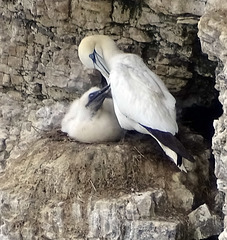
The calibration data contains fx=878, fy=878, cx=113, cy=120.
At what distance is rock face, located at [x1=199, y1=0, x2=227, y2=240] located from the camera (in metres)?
3.01

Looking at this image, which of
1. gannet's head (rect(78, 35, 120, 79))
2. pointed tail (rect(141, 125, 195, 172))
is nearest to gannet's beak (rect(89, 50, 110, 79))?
gannet's head (rect(78, 35, 120, 79))

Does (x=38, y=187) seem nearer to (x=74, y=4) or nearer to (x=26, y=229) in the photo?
(x=26, y=229)

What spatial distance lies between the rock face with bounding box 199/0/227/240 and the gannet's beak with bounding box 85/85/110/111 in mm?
744

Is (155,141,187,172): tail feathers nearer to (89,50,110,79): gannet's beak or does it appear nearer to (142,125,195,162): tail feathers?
(142,125,195,162): tail feathers

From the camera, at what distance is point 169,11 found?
3.70 meters

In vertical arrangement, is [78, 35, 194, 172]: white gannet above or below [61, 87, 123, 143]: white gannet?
above

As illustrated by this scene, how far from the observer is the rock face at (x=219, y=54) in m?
3.01

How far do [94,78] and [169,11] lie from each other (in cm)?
62

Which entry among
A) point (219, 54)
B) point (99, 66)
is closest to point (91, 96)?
point (99, 66)

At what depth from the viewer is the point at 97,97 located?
3.89 metres

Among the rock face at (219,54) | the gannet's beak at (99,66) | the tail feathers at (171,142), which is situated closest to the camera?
the rock face at (219,54)

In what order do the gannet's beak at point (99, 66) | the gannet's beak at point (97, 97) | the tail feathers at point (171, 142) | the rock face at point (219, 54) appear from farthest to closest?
the gannet's beak at point (99, 66)
the gannet's beak at point (97, 97)
the tail feathers at point (171, 142)
the rock face at point (219, 54)

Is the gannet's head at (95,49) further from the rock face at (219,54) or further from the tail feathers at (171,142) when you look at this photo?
the rock face at (219,54)

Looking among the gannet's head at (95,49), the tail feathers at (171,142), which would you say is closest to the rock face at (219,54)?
the tail feathers at (171,142)
